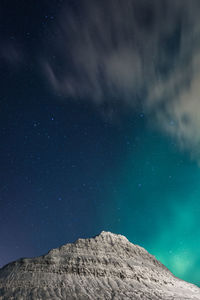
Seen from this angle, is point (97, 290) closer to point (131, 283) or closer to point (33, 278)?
point (131, 283)

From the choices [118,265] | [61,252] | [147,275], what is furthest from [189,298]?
[61,252]

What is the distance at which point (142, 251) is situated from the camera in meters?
67.2

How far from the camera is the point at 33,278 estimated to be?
4288cm

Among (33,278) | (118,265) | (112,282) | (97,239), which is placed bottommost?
(33,278)

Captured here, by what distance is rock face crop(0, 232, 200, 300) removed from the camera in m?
39.5

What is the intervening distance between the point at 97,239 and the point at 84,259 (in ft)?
36.4

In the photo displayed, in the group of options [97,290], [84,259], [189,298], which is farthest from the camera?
[84,259]

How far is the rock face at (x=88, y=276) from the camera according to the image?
130ft

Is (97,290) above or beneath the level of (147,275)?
beneath

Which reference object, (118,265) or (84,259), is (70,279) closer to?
(84,259)

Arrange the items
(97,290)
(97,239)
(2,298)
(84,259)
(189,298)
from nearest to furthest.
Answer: (2,298), (97,290), (189,298), (84,259), (97,239)

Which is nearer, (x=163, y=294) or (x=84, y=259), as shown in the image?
(x=163, y=294)

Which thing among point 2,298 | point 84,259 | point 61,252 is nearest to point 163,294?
point 84,259

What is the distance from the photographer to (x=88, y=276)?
4706cm
